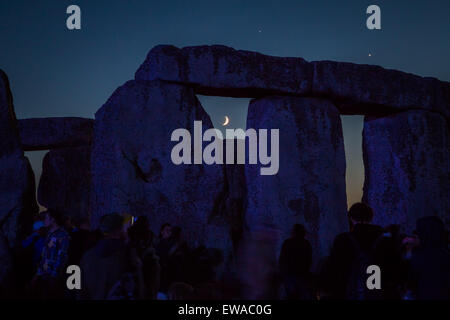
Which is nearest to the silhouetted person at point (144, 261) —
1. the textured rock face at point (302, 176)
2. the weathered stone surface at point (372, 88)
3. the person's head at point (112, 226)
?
the person's head at point (112, 226)

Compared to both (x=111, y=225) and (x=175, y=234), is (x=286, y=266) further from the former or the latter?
(x=111, y=225)

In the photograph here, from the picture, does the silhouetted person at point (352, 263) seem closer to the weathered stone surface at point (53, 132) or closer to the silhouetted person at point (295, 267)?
the silhouetted person at point (295, 267)

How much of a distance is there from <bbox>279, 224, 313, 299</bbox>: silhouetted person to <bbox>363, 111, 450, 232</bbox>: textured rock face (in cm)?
454

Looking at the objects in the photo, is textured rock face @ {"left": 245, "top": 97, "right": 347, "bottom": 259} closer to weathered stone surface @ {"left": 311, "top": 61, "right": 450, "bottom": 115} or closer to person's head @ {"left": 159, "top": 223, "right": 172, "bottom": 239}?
weathered stone surface @ {"left": 311, "top": 61, "right": 450, "bottom": 115}

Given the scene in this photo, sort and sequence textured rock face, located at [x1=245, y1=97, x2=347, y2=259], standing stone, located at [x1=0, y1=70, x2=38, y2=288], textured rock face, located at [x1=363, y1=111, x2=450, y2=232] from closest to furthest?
standing stone, located at [x1=0, y1=70, x2=38, y2=288], textured rock face, located at [x1=245, y1=97, x2=347, y2=259], textured rock face, located at [x1=363, y1=111, x2=450, y2=232]

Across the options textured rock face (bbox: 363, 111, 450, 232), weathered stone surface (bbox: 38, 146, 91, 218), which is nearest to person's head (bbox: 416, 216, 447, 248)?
textured rock face (bbox: 363, 111, 450, 232)

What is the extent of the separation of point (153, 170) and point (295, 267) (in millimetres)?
3484

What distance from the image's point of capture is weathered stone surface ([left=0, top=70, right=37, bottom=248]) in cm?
658

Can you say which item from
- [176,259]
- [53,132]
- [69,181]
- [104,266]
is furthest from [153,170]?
[69,181]

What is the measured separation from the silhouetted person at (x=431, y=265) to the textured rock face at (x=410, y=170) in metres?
5.34

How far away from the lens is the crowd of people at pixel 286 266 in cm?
320
